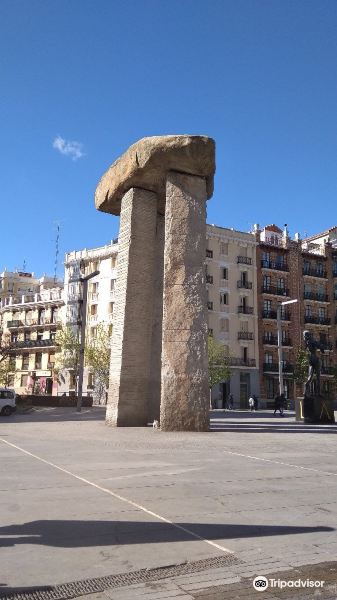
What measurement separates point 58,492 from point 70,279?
53.8 metres

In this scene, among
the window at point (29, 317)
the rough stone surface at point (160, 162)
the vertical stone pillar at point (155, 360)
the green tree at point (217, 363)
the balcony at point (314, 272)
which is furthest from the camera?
the window at point (29, 317)

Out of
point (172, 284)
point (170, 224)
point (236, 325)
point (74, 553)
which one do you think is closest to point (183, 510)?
point (74, 553)

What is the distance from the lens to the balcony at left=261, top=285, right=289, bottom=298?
54.9 meters

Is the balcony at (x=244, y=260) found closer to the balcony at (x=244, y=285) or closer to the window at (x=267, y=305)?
the balcony at (x=244, y=285)

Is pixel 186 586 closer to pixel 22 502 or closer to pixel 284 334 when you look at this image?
pixel 22 502

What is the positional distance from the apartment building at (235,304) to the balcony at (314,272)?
7.06m

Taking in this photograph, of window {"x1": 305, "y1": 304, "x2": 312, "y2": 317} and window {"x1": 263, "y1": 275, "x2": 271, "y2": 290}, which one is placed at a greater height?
window {"x1": 263, "y1": 275, "x2": 271, "y2": 290}

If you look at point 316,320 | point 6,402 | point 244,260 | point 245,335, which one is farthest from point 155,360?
point 316,320

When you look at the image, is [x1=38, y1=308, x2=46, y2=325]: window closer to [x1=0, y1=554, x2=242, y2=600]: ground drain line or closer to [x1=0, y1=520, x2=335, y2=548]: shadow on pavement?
[x1=0, y1=520, x2=335, y2=548]: shadow on pavement

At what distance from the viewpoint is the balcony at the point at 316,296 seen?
57.1m

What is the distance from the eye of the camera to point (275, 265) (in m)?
56.2

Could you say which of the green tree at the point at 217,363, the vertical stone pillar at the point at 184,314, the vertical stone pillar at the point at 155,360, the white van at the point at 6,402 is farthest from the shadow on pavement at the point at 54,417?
the green tree at the point at 217,363

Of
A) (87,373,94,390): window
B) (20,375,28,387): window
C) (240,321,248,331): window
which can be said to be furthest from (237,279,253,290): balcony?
(20,375,28,387): window

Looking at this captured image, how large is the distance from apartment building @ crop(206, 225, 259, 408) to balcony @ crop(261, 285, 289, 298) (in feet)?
4.40
